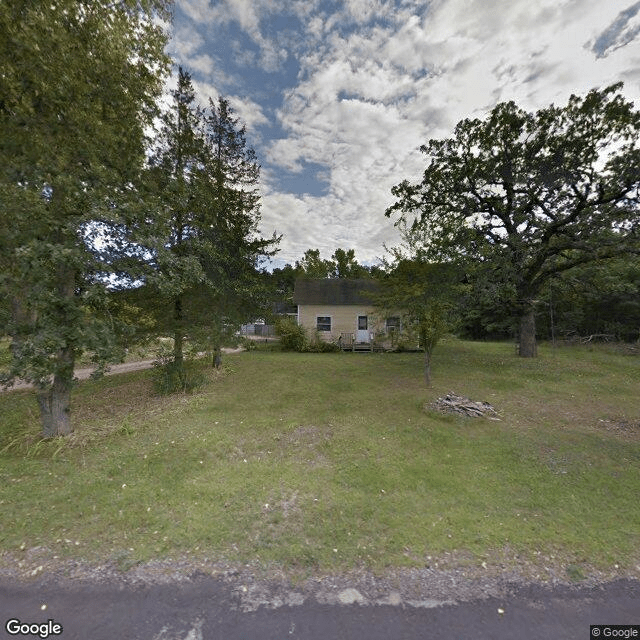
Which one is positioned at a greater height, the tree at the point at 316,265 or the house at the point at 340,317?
the tree at the point at 316,265

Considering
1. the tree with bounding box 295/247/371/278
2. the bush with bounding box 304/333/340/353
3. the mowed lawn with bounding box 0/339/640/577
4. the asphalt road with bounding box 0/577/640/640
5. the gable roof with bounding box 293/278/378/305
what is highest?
the tree with bounding box 295/247/371/278

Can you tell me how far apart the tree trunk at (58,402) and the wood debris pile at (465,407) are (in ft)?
25.2

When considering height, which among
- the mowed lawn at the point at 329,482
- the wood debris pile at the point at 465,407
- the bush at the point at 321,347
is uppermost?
the bush at the point at 321,347

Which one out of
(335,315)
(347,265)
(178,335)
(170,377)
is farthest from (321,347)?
(347,265)

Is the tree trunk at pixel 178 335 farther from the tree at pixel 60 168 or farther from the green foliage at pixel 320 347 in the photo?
the green foliage at pixel 320 347

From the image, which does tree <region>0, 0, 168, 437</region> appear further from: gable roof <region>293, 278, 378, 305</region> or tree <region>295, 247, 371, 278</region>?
tree <region>295, 247, 371, 278</region>

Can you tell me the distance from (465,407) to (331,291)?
610 inches

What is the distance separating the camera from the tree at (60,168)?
4.46m

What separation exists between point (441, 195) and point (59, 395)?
50.1 ft

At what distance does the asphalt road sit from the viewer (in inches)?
89.3

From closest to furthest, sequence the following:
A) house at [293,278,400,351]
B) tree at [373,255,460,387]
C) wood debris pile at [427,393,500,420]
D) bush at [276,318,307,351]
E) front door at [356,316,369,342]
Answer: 1. wood debris pile at [427,393,500,420]
2. tree at [373,255,460,387]
3. bush at [276,318,307,351]
4. house at [293,278,400,351]
5. front door at [356,316,369,342]

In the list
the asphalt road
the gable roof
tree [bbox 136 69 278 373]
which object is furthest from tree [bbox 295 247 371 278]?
the asphalt road

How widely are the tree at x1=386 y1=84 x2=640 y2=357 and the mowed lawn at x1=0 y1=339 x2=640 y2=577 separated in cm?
651

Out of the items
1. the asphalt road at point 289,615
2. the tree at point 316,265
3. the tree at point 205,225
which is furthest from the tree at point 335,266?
the asphalt road at point 289,615
